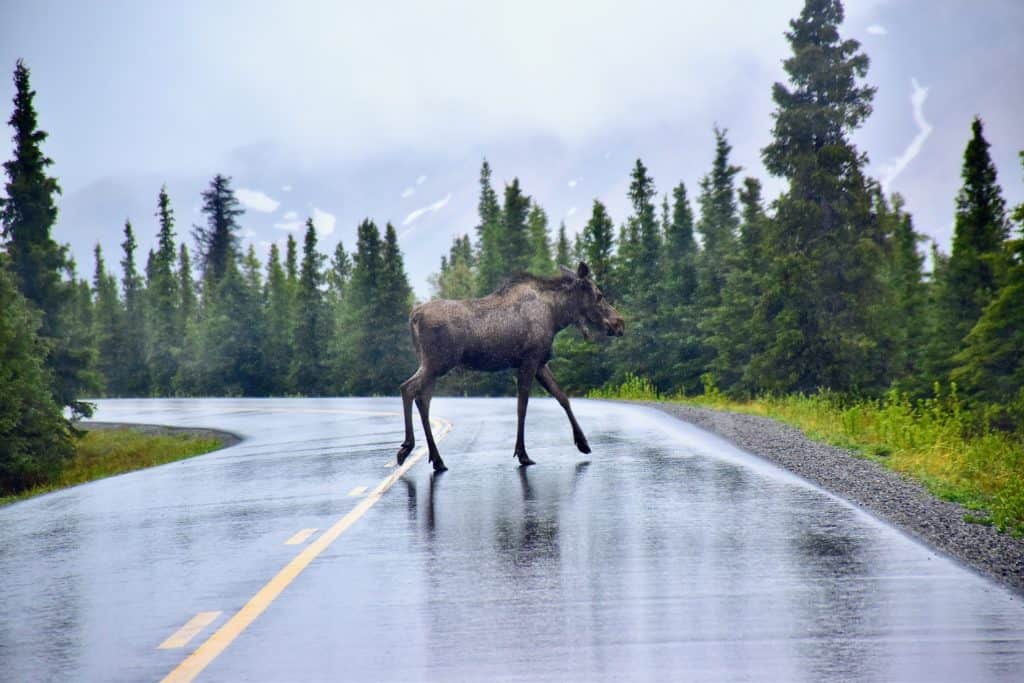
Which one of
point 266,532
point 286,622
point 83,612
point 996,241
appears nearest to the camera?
point 286,622

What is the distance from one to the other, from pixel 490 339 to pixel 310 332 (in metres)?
74.2

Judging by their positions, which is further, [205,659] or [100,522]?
[100,522]

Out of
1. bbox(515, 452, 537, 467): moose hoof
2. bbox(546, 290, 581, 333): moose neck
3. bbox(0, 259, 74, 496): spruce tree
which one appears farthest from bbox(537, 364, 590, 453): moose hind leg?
bbox(0, 259, 74, 496): spruce tree

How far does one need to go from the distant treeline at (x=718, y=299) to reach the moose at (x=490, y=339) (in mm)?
7468

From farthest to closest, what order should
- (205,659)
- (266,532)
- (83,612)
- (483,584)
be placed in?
(266,532) → (483,584) → (83,612) → (205,659)

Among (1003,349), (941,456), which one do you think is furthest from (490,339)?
→ (1003,349)

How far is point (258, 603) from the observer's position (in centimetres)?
613

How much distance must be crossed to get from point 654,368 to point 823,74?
25037 millimetres

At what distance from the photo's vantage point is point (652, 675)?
4582mm

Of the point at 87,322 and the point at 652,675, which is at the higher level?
the point at 87,322

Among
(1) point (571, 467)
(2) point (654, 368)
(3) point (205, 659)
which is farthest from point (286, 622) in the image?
(2) point (654, 368)

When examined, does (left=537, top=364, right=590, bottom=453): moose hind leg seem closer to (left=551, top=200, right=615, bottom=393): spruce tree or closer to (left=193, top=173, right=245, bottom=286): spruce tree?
(left=551, top=200, right=615, bottom=393): spruce tree

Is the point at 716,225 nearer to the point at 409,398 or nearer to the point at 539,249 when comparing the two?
the point at 539,249

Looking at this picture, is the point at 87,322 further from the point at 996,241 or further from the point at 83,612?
the point at 83,612
